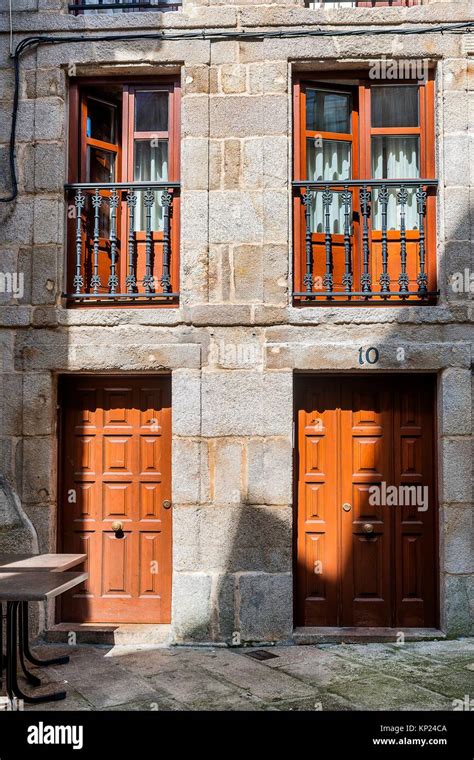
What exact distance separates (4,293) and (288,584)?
11.1ft

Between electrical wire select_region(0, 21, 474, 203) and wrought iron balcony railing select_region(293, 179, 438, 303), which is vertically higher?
electrical wire select_region(0, 21, 474, 203)

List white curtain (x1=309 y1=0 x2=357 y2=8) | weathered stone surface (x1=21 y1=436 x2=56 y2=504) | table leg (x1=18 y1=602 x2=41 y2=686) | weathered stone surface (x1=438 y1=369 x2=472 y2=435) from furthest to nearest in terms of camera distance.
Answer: white curtain (x1=309 y1=0 x2=357 y2=8) → weathered stone surface (x1=21 y1=436 x2=56 y2=504) → weathered stone surface (x1=438 y1=369 x2=472 y2=435) → table leg (x1=18 y1=602 x2=41 y2=686)

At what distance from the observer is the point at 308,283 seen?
230 inches

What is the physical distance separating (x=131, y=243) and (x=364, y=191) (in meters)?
2.05

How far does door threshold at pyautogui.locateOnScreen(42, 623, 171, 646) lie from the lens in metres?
5.58

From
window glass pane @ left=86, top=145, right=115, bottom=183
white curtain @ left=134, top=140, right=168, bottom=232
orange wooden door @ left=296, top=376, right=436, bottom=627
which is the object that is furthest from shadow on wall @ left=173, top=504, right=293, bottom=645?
window glass pane @ left=86, top=145, right=115, bottom=183

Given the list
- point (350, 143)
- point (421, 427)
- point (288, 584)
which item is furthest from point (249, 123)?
point (288, 584)

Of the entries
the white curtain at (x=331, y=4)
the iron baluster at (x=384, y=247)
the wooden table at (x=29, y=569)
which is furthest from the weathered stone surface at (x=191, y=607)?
the white curtain at (x=331, y=4)

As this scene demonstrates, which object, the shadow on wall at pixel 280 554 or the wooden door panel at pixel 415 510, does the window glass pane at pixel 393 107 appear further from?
the wooden door panel at pixel 415 510

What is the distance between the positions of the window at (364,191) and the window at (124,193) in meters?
1.12

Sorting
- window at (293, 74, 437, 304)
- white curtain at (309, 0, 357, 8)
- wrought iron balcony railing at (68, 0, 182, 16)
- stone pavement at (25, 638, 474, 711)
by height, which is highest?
white curtain at (309, 0, 357, 8)

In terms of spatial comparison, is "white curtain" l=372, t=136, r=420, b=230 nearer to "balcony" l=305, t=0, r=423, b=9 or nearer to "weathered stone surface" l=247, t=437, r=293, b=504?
"balcony" l=305, t=0, r=423, b=9

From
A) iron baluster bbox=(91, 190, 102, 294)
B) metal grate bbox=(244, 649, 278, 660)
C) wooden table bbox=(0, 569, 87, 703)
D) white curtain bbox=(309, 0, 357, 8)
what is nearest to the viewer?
wooden table bbox=(0, 569, 87, 703)

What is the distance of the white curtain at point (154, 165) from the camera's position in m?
6.15
